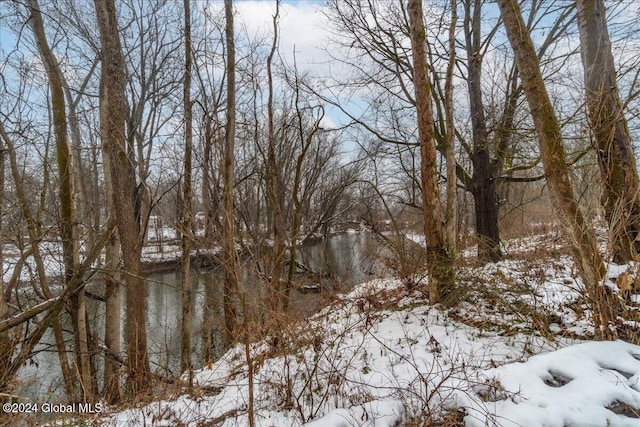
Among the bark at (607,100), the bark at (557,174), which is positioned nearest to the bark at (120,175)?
the bark at (557,174)

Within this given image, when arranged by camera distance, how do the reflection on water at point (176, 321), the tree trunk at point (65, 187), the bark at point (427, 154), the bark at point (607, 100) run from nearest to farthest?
the bark at point (607, 100) → the reflection on water at point (176, 321) → the bark at point (427, 154) → the tree trunk at point (65, 187)

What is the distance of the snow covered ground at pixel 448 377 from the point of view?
2197 mm

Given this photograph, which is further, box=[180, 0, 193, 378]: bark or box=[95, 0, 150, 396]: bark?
box=[180, 0, 193, 378]: bark

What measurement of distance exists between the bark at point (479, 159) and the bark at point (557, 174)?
4.08m

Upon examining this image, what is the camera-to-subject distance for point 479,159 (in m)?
7.59

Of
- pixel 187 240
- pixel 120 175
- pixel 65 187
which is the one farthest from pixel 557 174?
pixel 65 187

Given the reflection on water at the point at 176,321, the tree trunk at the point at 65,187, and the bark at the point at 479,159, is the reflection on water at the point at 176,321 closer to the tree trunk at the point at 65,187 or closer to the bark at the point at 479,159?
the tree trunk at the point at 65,187

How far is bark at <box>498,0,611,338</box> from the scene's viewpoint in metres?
2.84

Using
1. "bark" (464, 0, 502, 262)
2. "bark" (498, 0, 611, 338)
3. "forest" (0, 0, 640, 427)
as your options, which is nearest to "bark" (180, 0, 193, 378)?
"forest" (0, 0, 640, 427)

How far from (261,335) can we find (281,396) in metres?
0.64

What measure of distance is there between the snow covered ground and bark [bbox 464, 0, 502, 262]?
293 cm

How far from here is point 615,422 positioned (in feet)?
6.54

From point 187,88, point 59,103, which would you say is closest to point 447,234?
point 187,88

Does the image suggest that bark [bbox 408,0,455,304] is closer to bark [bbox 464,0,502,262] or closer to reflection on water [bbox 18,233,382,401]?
reflection on water [bbox 18,233,382,401]
